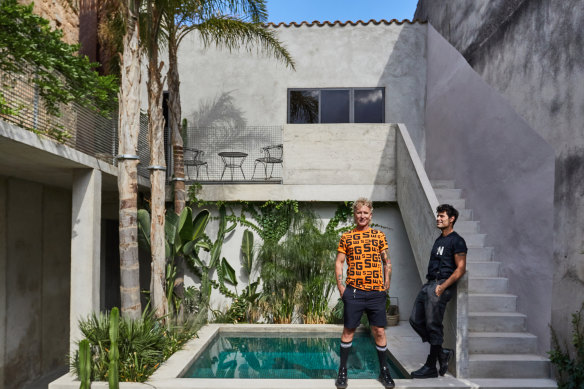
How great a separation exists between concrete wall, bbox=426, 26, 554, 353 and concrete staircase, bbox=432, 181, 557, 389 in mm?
152

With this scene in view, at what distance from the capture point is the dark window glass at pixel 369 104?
11547mm

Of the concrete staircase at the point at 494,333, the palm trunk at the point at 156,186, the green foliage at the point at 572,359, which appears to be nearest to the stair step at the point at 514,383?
the concrete staircase at the point at 494,333

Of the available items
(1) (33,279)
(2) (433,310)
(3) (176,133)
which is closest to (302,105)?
(3) (176,133)

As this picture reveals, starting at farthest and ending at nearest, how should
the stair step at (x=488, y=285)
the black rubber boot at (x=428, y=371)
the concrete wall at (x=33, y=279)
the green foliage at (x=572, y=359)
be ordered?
the concrete wall at (x=33, y=279), the stair step at (x=488, y=285), the black rubber boot at (x=428, y=371), the green foliage at (x=572, y=359)

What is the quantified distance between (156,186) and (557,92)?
18.7 ft

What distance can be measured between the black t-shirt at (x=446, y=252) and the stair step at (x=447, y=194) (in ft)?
10.7

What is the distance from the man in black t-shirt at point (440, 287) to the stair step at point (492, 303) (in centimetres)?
115

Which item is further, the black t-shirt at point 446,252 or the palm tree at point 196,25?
the palm tree at point 196,25

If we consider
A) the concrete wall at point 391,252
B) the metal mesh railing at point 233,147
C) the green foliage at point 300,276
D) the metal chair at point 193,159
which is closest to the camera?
the green foliage at point 300,276

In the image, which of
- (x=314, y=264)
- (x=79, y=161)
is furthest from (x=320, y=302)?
(x=79, y=161)

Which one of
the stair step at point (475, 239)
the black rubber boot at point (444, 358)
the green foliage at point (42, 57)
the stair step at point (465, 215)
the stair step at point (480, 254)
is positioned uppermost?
the green foliage at point (42, 57)

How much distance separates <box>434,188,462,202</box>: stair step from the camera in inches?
327

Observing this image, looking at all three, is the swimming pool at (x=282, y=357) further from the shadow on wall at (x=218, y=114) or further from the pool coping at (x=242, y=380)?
the shadow on wall at (x=218, y=114)

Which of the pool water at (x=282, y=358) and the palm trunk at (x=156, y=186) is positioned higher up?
the palm trunk at (x=156, y=186)
